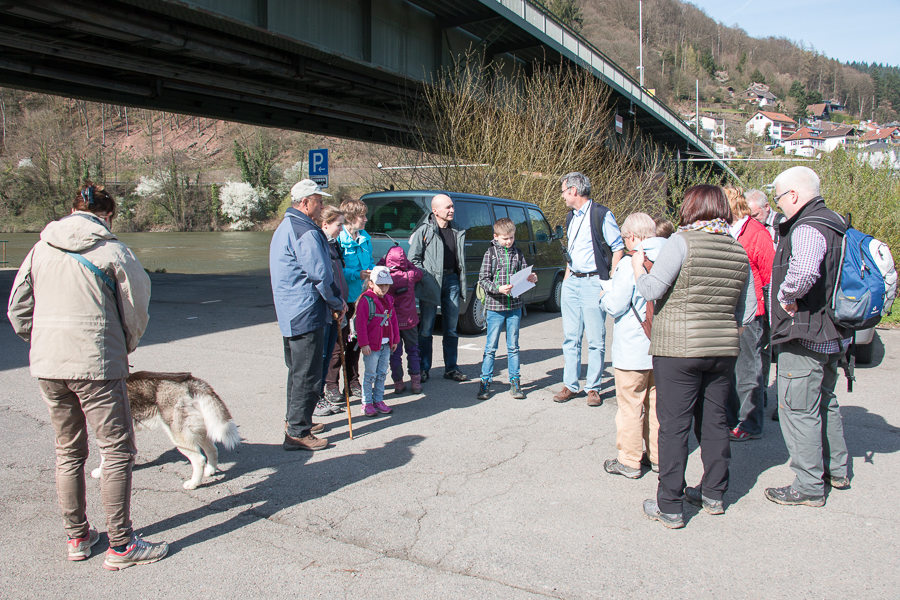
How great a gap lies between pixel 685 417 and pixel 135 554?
9.61ft

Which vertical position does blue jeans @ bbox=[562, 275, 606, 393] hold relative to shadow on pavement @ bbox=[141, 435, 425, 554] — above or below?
above

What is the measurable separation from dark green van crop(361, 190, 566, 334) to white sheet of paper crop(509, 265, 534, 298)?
2.99m

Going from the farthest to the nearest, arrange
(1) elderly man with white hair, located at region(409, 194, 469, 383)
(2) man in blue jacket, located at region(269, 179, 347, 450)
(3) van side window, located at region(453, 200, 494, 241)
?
(3) van side window, located at region(453, 200, 494, 241) → (1) elderly man with white hair, located at region(409, 194, 469, 383) → (2) man in blue jacket, located at region(269, 179, 347, 450)

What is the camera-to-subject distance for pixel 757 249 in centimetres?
501

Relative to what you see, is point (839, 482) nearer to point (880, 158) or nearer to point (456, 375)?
point (456, 375)

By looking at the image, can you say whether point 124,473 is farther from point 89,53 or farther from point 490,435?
point 89,53

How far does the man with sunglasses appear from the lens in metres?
5.88

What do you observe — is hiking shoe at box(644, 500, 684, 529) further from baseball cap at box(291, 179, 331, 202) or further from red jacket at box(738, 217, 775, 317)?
baseball cap at box(291, 179, 331, 202)

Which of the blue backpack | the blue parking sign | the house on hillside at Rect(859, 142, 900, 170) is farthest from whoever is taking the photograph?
the house on hillside at Rect(859, 142, 900, 170)

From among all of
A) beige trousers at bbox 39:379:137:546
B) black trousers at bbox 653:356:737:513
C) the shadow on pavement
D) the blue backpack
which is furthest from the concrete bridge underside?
the blue backpack

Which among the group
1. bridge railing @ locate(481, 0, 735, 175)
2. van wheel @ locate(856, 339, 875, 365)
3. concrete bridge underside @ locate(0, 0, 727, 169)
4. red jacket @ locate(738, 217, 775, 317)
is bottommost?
van wheel @ locate(856, 339, 875, 365)

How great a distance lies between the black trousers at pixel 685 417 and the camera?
346 centimetres

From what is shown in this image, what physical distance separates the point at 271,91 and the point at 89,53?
4.42m

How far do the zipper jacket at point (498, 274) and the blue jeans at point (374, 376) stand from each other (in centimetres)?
113
